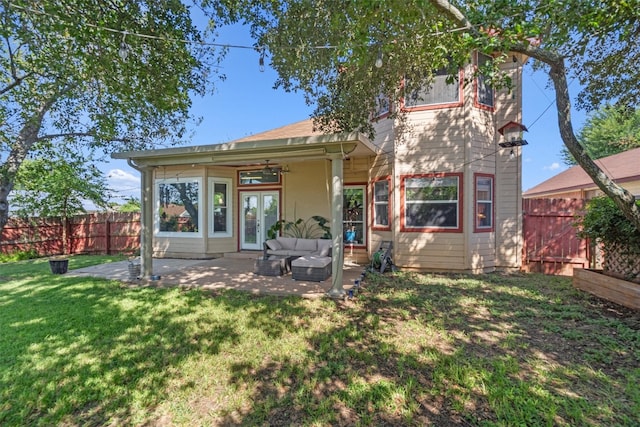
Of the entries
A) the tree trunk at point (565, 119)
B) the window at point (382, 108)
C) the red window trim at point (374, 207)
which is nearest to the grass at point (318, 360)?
the tree trunk at point (565, 119)

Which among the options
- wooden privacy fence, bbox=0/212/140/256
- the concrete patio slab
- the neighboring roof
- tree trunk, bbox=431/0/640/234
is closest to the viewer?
tree trunk, bbox=431/0/640/234

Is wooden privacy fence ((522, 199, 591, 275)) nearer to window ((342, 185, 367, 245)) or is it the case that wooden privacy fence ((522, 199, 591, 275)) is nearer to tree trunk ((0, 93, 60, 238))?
window ((342, 185, 367, 245))

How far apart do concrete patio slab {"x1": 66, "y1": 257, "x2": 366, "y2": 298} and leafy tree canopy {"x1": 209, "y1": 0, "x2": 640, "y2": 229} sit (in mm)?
4240

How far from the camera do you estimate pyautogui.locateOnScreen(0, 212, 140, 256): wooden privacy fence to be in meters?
11.4

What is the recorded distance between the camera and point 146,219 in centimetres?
686

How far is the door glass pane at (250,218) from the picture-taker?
33.1ft

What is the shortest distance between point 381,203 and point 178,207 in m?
6.91

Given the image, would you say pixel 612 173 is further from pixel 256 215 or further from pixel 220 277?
pixel 220 277

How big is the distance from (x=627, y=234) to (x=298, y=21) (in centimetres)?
728

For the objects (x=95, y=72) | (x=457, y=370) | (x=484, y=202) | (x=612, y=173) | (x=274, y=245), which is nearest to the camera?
(x=457, y=370)

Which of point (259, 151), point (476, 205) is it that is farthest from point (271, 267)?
point (476, 205)

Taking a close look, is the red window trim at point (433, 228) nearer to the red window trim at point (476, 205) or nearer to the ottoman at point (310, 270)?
the red window trim at point (476, 205)

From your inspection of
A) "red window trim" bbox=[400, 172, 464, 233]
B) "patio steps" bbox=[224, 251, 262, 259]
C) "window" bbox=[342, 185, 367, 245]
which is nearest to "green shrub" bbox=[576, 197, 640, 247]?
"red window trim" bbox=[400, 172, 464, 233]

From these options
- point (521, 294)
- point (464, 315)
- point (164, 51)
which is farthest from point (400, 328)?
point (164, 51)
